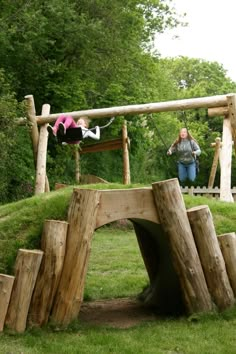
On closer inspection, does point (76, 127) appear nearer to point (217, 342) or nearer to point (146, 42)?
point (217, 342)

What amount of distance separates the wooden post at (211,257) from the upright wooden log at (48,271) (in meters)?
1.49

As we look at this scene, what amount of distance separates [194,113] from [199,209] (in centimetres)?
3161

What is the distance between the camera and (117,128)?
730 inches

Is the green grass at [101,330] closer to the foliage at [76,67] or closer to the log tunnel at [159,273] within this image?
the log tunnel at [159,273]

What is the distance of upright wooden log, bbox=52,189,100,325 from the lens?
6051mm

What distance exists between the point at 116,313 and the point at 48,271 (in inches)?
70.2

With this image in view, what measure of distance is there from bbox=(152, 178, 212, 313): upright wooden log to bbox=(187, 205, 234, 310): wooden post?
0.35ft

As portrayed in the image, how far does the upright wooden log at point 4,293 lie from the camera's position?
18.7 feet

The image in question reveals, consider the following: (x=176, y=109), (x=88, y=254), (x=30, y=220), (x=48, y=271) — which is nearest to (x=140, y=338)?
(x=88, y=254)

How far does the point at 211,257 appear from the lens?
6.60 meters

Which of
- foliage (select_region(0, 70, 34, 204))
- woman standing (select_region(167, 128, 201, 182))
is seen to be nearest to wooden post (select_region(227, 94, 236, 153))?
woman standing (select_region(167, 128, 201, 182))

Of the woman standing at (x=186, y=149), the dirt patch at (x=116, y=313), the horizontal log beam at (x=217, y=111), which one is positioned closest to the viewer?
the dirt patch at (x=116, y=313)

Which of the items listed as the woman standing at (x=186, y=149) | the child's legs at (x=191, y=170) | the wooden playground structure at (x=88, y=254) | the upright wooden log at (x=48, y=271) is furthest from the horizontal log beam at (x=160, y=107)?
the upright wooden log at (x=48, y=271)

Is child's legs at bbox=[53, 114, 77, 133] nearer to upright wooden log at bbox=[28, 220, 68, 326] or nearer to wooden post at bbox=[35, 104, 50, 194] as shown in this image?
wooden post at bbox=[35, 104, 50, 194]
